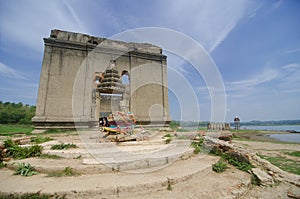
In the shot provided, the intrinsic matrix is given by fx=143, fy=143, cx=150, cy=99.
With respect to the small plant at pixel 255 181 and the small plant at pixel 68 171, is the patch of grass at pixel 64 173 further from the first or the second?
the small plant at pixel 255 181

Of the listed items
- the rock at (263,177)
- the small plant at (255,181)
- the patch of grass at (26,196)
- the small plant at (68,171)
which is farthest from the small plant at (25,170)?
the rock at (263,177)

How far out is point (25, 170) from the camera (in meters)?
3.49

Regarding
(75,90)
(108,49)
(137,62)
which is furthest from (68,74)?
(137,62)

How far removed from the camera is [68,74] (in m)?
12.9

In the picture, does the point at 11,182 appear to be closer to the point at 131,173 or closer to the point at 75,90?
the point at 131,173

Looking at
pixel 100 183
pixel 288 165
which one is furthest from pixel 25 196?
pixel 288 165

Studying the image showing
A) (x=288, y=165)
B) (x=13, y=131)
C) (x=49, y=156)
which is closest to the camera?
(x=49, y=156)

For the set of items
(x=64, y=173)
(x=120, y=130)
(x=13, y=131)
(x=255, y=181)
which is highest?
(x=120, y=130)

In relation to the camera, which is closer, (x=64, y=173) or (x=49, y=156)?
(x=64, y=173)

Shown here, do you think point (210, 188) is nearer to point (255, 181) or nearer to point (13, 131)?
point (255, 181)

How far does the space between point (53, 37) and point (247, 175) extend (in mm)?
16743

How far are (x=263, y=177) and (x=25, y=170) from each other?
6.14 metres

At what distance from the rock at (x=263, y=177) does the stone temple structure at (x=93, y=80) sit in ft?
24.1

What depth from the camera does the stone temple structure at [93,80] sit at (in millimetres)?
11469
